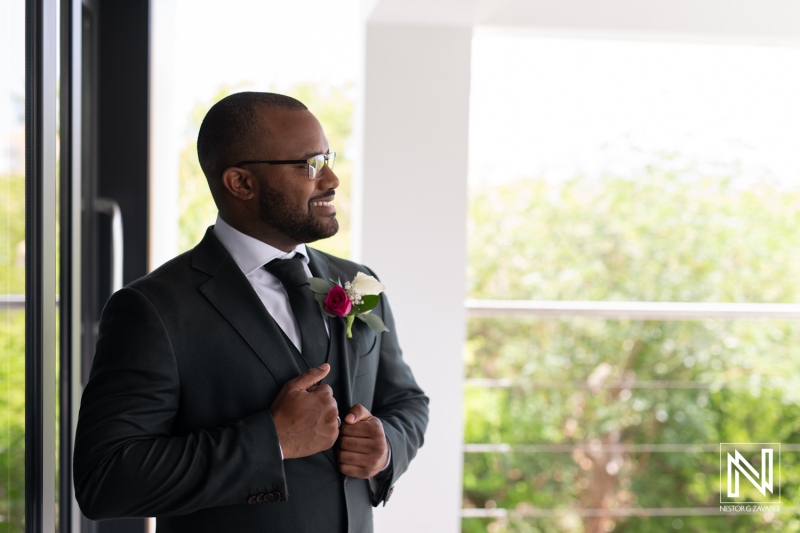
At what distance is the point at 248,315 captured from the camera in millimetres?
1292

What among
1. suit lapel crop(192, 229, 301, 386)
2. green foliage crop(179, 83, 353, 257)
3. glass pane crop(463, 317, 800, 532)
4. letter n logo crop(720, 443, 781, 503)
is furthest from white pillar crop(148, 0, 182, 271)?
letter n logo crop(720, 443, 781, 503)

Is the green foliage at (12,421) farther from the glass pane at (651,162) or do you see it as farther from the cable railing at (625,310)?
the glass pane at (651,162)

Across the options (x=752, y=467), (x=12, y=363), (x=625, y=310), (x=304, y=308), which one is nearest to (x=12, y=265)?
(x=12, y=363)

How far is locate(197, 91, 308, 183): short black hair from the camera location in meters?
1.33

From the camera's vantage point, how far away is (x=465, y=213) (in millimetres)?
2674

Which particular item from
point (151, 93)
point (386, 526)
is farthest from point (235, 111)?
point (386, 526)

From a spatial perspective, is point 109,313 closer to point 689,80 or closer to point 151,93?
point 151,93

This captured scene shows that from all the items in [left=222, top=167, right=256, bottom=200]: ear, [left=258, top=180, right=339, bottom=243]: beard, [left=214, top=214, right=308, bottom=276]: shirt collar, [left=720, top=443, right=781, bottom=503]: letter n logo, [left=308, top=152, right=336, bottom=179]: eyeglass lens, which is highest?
[left=308, top=152, right=336, bottom=179]: eyeglass lens

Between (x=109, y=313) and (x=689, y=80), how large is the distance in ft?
15.6

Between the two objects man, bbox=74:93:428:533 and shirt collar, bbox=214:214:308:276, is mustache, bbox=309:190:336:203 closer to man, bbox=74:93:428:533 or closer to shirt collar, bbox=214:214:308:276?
man, bbox=74:93:428:533

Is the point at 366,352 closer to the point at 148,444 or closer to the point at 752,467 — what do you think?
the point at 148,444

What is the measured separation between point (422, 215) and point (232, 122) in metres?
1.39

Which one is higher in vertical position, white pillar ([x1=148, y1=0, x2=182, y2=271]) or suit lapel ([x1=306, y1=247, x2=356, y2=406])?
white pillar ([x1=148, y1=0, x2=182, y2=271])

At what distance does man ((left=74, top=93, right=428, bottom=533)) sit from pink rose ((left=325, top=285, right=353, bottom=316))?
56 mm
